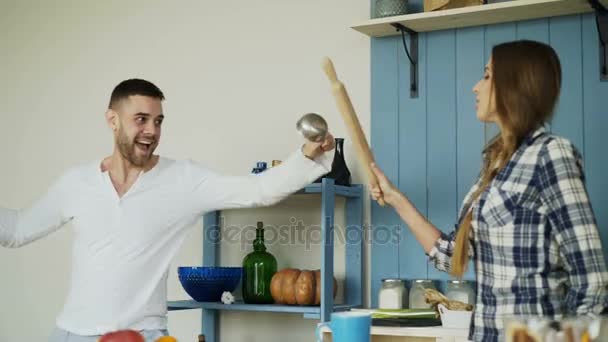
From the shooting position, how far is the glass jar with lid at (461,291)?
2523 mm

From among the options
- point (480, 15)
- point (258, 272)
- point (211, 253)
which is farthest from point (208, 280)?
point (480, 15)

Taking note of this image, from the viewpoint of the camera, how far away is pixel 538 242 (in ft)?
5.37

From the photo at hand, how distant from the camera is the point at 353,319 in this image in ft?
4.75

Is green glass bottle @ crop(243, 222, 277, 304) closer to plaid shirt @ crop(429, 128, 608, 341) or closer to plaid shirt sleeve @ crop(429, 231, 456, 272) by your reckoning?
plaid shirt sleeve @ crop(429, 231, 456, 272)

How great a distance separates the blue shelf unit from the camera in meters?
2.62

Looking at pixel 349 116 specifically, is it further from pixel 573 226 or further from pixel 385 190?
pixel 573 226

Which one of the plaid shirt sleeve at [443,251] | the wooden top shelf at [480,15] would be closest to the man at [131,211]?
the plaid shirt sleeve at [443,251]

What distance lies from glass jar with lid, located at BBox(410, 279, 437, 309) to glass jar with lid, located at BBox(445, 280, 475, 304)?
91 millimetres

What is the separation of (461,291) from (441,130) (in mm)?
567

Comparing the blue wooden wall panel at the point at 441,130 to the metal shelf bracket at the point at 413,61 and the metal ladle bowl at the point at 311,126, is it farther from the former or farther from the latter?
the metal ladle bowl at the point at 311,126

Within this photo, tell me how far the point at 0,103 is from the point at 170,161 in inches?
60.6

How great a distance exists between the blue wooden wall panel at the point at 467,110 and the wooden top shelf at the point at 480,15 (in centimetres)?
6

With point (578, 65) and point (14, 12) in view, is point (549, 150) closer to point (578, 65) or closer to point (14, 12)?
point (578, 65)

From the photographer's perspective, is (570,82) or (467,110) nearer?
(570,82)
